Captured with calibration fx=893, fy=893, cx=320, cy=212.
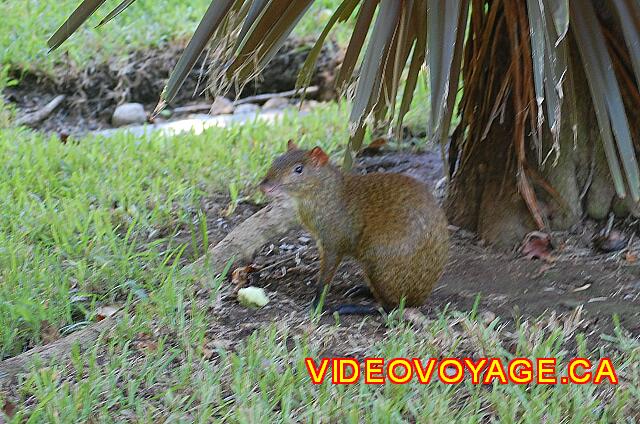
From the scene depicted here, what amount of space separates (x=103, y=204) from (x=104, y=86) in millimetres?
2242

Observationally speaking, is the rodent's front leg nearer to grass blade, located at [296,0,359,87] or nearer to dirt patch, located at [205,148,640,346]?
dirt patch, located at [205,148,640,346]

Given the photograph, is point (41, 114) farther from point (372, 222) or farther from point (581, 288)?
point (581, 288)

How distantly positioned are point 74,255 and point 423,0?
168cm

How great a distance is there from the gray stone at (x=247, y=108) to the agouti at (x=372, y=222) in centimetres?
260

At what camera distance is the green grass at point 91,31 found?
5.92 metres

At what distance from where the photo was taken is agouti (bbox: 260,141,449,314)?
316 centimetres

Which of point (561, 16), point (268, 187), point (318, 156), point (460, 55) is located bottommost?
point (268, 187)

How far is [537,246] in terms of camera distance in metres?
3.54

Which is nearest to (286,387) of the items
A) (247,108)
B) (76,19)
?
(76,19)

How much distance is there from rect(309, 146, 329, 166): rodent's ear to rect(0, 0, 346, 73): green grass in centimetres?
296

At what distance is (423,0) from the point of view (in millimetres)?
2914

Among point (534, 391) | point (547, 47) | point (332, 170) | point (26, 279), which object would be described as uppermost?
point (547, 47)

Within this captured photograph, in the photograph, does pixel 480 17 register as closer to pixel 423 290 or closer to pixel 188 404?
pixel 423 290

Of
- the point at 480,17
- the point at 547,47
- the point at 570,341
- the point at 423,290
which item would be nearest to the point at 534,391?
the point at 570,341
